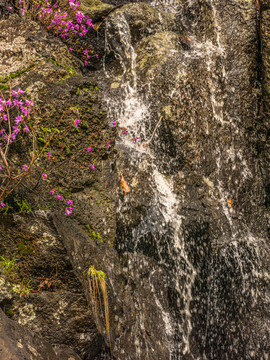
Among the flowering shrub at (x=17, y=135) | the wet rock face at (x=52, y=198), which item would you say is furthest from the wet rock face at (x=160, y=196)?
the flowering shrub at (x=17, y=135)

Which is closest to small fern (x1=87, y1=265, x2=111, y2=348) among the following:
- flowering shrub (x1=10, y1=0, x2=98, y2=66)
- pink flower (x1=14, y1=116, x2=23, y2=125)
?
pink flower (x1=14, y1=116, x2=23, y2=125)

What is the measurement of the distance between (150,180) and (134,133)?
2.43ft

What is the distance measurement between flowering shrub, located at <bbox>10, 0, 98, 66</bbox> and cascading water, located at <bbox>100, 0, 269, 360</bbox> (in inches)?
27.5

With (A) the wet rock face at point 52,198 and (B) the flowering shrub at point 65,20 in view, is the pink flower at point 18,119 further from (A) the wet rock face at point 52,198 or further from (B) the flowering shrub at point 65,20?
(B) the flowering shrub at point 65,20

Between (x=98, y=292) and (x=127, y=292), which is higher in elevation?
(x=98, y=292)

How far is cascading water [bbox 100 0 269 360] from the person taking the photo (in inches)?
135

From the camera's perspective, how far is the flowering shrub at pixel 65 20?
13.6ft

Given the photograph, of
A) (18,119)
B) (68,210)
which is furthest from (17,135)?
(68,210)

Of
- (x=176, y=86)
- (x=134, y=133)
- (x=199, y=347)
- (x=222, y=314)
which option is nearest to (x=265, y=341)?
(x=222, y=314)

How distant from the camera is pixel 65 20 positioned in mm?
4367

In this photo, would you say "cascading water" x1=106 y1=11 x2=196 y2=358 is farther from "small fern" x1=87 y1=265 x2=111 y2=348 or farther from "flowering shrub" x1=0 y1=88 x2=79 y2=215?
"flowering shrub" x1=0 y1=88 x2=79 y2=215

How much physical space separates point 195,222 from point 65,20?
3.28m

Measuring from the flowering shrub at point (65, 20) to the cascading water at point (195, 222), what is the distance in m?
0.70

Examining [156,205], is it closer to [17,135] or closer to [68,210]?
[68,210]
